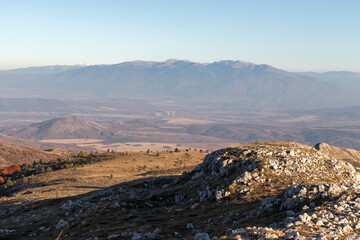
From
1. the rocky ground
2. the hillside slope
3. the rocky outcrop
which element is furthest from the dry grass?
the hillside slope

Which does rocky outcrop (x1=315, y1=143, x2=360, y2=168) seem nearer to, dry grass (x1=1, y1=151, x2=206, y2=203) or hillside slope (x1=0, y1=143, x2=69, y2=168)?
dry grass (x1=1, y1=151, x2=206, y2=203)

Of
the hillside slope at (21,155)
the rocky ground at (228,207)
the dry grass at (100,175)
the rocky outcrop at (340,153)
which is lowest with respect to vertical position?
the hillside slope at (21,155)

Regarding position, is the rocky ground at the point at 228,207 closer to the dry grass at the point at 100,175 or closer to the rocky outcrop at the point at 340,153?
the dry grass at the point at 100,175

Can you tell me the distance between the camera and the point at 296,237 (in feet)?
53.7

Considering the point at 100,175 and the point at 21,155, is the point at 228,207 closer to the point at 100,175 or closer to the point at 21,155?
the point at 100,175

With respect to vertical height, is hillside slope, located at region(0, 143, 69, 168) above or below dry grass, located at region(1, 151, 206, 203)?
below

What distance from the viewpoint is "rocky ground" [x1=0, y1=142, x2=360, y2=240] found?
1831 cm

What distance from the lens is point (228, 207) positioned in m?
24.3

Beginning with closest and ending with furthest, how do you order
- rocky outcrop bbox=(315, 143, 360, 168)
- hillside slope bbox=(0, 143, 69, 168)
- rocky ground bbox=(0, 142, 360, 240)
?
rocky ground bbox=(0, 142, 360, 240) < rocky outcrop bbox=(315, 143, 360, 168) < hillside slope bbox=(0, 143, 69, 168)

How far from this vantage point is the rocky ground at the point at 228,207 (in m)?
18.3

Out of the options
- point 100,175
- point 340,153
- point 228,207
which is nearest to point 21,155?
point 100,175

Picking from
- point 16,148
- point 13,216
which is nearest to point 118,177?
point 13,216

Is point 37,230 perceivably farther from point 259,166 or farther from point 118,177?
point 118,177

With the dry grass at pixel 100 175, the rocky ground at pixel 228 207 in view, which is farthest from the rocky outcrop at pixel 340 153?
the rocky ground at pixel 228 207
